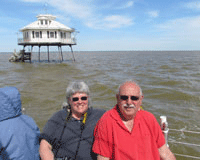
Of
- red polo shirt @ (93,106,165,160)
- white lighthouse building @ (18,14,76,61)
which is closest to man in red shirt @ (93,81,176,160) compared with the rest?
red polo shirt @ (93,106,165,160)

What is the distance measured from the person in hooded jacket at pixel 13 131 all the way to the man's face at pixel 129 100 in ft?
4.88

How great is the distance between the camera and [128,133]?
2725mm

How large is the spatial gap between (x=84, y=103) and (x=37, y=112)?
7801 millimetres

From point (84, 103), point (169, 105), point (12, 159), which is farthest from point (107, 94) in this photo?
point (12, 159)

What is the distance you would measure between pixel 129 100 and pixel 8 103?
1.77 m

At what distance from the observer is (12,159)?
2.81 m

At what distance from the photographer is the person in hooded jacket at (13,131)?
2.77 meters

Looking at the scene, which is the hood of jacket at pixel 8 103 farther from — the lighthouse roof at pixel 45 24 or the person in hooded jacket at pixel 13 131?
the lighthouse roof at pixel 45 24

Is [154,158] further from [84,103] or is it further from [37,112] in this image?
[37,112]

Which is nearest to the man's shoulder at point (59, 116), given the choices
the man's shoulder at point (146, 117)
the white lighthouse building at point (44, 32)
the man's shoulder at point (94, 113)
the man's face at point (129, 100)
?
the man's shoulder at point (94, 113)

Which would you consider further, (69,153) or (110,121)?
(69,153)

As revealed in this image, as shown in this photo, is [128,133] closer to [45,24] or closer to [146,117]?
[146,117]

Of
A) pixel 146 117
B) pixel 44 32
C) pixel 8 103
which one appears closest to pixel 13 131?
pixel 8 103

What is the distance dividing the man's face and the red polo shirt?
12 centimetres
